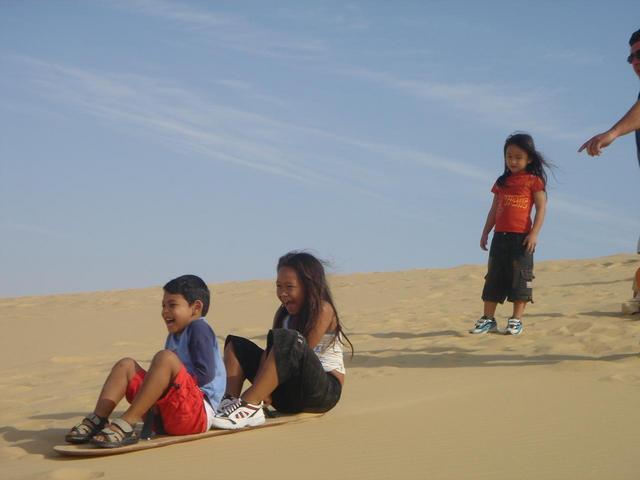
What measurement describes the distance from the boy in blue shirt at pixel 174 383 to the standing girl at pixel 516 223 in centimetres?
398

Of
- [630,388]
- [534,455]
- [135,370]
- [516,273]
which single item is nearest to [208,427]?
[135,370]

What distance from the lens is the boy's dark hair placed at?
4406 millimetres

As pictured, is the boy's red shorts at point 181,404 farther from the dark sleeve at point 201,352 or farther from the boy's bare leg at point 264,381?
the boy's bare leg at point 264,381

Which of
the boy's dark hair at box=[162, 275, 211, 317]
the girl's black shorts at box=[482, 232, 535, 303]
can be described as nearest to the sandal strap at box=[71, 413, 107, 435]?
the boy's dark hair at box=[162, 275, 211, 317]

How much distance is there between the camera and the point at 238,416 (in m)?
4.36

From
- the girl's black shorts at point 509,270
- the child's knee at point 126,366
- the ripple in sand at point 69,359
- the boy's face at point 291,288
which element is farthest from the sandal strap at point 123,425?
the ripple in sand at point 69,359

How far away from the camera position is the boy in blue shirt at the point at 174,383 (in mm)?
4012

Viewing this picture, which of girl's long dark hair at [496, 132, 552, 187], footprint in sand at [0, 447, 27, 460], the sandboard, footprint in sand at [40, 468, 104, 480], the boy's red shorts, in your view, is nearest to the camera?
footprint in sand at [40, 468, 104, 480]

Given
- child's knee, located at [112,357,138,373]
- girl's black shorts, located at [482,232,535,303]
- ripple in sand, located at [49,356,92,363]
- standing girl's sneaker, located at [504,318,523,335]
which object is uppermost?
girl's black shorts, located at [482,232,535,303]

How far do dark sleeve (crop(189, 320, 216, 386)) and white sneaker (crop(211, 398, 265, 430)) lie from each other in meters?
0.19

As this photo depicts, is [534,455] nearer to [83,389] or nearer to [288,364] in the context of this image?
[288,364]

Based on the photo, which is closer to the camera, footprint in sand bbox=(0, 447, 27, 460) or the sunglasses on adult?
footprint in sand bbox=(0, 447, 27, 460)

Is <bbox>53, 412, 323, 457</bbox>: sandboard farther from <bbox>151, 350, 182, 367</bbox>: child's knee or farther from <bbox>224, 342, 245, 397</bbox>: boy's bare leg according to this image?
<bbox>151, 350, 182, 367</bbox>: child's knee

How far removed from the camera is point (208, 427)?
432cm
